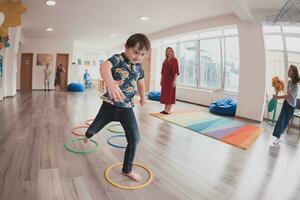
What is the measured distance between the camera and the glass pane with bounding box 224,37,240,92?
7.41m

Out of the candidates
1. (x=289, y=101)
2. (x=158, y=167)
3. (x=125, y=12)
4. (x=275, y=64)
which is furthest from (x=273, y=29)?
(x=158, y=167)

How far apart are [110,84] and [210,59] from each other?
24.3ft

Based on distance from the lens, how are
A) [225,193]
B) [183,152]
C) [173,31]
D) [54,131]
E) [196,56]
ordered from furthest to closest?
1. [196,56]
2. [173,31]
3. [54,131]
4. [183,152]
5. [225,193]

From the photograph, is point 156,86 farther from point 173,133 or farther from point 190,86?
point 173,133

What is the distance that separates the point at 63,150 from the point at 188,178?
5.21 ft

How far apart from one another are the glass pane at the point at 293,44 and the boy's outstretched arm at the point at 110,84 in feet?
18.5

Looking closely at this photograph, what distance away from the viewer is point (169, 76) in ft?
17.9

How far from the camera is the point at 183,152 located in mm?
2934

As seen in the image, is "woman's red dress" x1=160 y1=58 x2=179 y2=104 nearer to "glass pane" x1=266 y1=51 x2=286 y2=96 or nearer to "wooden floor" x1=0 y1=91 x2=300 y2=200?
"wooden floor" x1=0 y1=91 x2=300 y2=200

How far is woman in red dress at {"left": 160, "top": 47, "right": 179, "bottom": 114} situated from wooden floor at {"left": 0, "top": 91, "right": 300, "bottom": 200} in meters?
1.78

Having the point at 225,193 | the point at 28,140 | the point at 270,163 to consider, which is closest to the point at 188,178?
the point at 225,193

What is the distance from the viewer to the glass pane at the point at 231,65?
24.3 feet

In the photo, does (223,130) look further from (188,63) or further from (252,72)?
(188,63)

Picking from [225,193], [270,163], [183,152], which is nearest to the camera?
[225,193]
